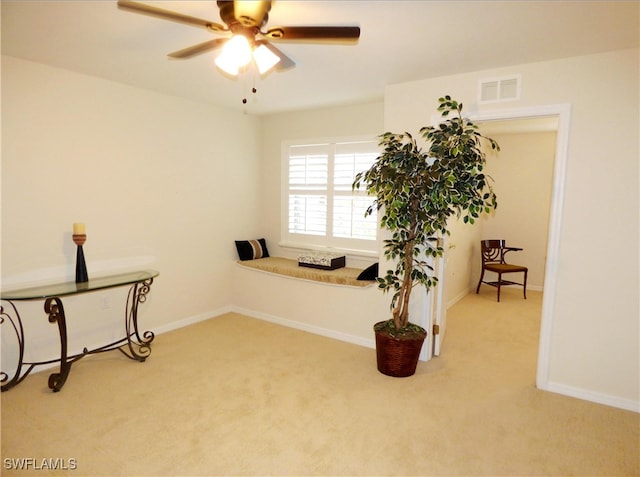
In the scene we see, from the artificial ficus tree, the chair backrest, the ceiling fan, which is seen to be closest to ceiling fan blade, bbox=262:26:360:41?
the ceiling fan

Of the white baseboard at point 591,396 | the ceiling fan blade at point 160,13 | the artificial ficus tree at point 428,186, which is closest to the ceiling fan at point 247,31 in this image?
the ceiling fan blade at point 160,13

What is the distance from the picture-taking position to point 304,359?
340 cm

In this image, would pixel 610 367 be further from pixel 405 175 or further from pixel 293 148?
pixel 293 148

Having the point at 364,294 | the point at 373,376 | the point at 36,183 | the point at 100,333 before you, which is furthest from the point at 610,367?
the point at 36,183

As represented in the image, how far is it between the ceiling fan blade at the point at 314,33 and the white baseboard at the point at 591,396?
111 inches

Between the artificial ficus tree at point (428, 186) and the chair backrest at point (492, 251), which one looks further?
the chair backrest at point (492, 251)

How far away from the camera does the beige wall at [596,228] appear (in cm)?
250

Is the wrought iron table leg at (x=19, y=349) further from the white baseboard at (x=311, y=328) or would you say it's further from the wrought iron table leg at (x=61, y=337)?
the white baseboard at (x=311, y=328)

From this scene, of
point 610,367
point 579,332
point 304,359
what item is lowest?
point 304,359

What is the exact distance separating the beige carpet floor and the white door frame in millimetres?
314

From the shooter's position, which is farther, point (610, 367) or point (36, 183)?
point (36, 183)

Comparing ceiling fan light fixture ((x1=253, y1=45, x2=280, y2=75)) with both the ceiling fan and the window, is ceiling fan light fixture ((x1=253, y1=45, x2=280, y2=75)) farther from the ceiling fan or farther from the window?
the window

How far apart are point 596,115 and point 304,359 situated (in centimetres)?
290

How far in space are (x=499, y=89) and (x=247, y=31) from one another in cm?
203
